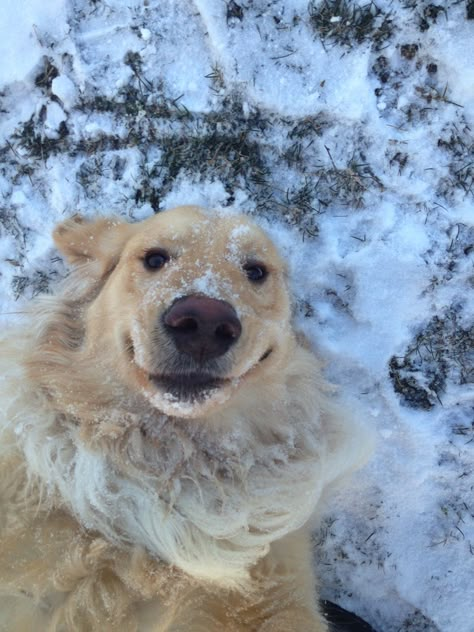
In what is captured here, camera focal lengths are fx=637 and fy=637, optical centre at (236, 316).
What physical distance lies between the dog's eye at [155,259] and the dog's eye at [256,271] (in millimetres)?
391

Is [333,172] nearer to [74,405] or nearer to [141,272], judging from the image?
[141,272]

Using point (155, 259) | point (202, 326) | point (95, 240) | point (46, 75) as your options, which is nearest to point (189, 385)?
point (202, 326)

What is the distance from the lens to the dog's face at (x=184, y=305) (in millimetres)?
2516

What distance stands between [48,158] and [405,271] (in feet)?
7.83

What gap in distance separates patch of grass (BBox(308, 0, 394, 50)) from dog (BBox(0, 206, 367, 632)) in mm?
1573

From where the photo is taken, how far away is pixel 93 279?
10.6 ft

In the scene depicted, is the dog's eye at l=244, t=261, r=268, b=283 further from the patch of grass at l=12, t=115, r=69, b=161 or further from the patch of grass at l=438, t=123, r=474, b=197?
the patch of grass at l=12, t=115, r=69, b=161

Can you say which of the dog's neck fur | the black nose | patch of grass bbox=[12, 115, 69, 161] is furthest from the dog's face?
patch of grass bbox=[12, 115, 69, 161]

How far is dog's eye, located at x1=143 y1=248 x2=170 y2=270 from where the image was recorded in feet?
9.52

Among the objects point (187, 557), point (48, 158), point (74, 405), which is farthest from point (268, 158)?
point (187, 557)

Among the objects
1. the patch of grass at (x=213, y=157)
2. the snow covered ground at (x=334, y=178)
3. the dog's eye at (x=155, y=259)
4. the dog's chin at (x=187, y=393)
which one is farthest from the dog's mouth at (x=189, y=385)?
the patch of grass at (x=213, y=157)

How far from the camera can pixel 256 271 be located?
3090 millimetres

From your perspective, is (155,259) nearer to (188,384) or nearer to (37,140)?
(188,384)

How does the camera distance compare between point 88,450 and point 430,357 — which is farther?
point 430,357
